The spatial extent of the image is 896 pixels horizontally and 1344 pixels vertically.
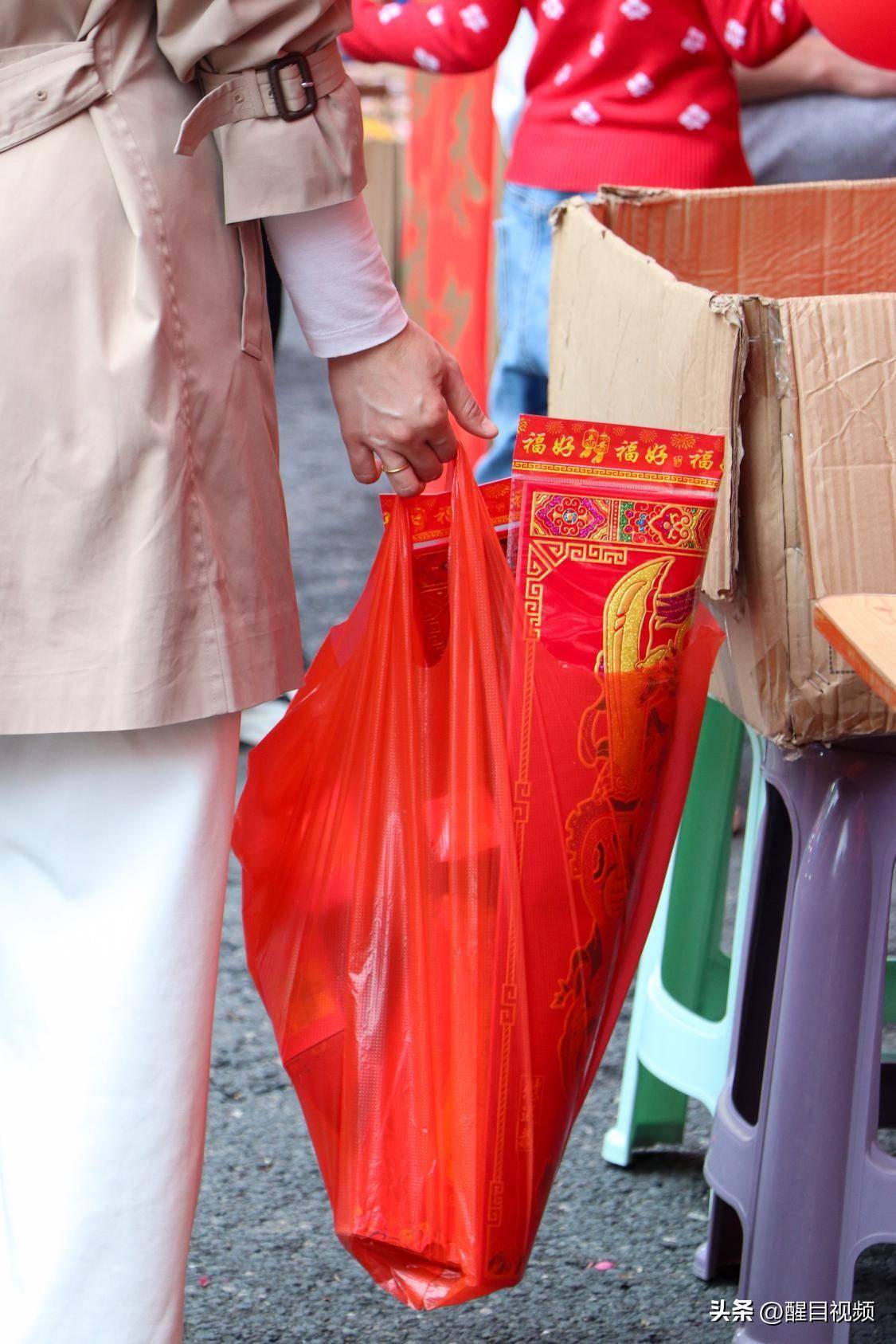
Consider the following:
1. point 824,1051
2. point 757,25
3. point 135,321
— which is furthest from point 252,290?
point 757,25

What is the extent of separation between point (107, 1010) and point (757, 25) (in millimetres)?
1437

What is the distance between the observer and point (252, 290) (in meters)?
0.95

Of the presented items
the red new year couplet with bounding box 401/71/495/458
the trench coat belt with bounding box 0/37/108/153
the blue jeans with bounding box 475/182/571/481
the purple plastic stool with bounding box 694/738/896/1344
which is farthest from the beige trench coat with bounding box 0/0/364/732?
the red new year couplet with bounding box 401/71/495/458

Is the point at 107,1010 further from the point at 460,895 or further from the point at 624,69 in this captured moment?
the point at 624,69

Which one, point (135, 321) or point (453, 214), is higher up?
point (135, 321)

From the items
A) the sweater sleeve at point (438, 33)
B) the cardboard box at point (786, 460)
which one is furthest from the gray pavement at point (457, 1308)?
the sweater sleeve at point (438, 33)

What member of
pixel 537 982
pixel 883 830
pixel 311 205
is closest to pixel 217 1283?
pixel 537 982

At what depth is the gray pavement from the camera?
1377 mm

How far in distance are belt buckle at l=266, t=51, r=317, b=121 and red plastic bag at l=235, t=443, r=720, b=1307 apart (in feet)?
0.86

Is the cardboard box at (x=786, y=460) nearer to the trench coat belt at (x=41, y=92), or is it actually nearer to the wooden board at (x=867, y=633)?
the wooden board at (x=867, y=633)

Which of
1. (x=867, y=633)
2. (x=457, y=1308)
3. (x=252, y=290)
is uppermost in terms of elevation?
(x=252, y=290)

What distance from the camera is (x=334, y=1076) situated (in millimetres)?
1086

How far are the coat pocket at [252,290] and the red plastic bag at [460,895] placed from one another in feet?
0.57

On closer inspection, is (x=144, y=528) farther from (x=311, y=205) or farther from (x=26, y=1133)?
(x=26, y=1133)
